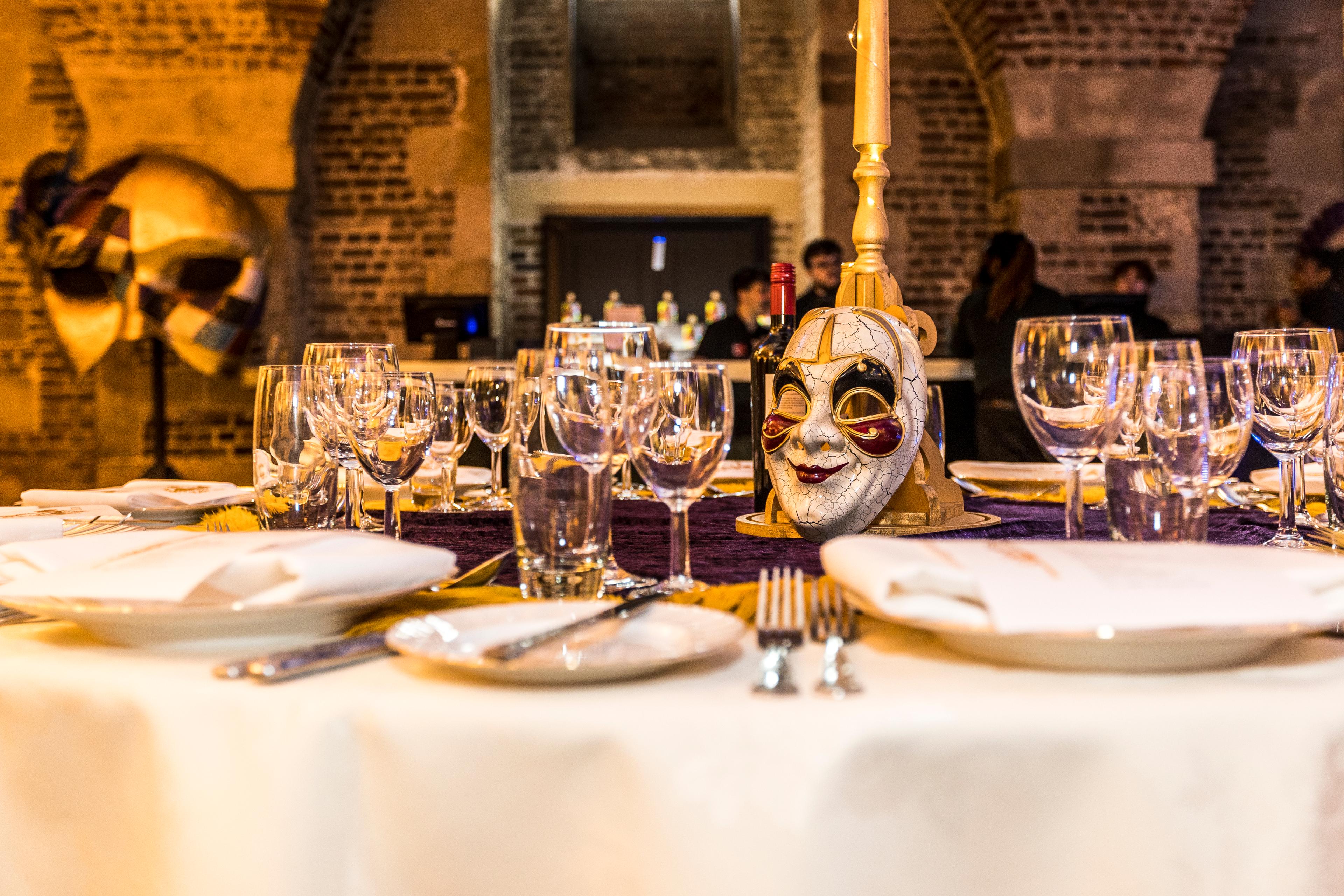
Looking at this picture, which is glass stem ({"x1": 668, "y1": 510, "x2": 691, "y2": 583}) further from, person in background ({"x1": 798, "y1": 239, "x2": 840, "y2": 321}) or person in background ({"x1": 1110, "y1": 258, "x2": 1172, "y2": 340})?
person in background ({"x1": 1110, "y1": 258, "x2": 1172, "y2": 340})

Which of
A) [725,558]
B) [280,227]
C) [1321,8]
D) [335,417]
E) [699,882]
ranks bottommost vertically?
[699,882]

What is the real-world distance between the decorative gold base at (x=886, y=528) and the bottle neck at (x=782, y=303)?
0.23 m

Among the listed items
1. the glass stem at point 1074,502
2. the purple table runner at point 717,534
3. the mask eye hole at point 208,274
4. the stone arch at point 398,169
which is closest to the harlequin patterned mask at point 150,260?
the mask eye hole at point 208,274

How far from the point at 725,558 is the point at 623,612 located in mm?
363

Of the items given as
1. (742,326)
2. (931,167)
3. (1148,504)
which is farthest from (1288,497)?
(931,167)

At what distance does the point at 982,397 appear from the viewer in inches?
179

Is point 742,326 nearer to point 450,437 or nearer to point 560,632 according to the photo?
point 450,437

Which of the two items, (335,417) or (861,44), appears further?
Result: (861,44)

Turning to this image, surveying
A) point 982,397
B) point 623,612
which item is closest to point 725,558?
point 623,612

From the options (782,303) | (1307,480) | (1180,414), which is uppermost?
(782,303)

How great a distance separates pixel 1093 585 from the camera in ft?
2.28

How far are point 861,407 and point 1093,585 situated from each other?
0.46 metres

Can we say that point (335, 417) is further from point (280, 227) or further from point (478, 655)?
point (280, 227)

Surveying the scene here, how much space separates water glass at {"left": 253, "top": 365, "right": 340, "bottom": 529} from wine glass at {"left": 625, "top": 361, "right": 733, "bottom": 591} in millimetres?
413
